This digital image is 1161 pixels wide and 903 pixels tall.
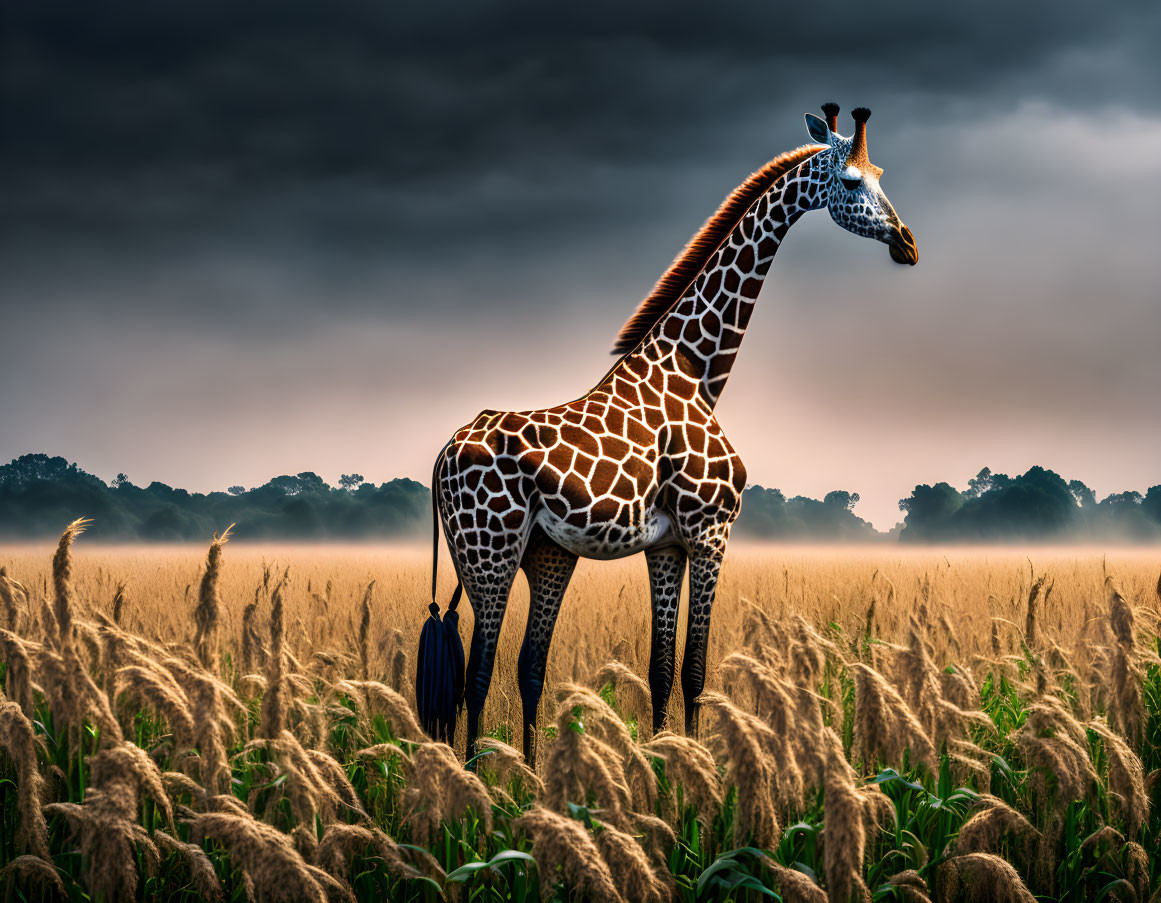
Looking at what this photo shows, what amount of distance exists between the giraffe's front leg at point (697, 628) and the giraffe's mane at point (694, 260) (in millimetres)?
1542

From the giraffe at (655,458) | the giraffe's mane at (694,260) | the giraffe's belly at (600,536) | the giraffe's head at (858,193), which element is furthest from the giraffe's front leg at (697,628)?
the giraffe's head at (858,193)

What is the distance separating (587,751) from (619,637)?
4.75 m

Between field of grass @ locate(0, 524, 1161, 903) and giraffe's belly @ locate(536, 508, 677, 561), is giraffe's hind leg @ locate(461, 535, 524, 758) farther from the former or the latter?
field of grass @ locate(0, 524, 1161, 903)

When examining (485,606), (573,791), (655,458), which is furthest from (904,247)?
(573,791)

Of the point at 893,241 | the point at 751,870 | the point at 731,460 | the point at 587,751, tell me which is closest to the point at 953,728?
→ the point at 751,870

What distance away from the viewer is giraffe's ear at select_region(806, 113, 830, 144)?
5789mm

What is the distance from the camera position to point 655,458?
5.27 meters

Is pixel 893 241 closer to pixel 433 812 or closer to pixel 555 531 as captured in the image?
pixel 555 531

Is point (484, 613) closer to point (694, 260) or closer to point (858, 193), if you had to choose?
point (694, 260)

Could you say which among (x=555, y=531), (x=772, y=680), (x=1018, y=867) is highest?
(x=555, y=531)

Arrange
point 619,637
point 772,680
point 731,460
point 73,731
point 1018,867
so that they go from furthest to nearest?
point 619,637 < point 731,460 < point 73,731 < point 1018,867 < point 772,680

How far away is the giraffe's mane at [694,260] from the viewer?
19.4 feet

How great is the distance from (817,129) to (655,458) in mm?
2522

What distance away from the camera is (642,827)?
9.27 feet
